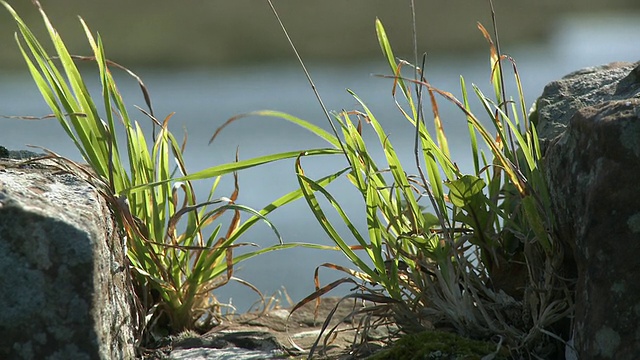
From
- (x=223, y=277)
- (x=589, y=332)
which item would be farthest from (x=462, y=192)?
(x=223, y=277)

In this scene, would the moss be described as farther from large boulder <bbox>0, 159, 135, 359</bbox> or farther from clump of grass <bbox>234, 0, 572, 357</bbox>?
large boulder <bbox>0, 159, 135, 359</bbox>

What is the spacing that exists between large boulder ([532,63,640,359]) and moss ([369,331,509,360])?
8 centimetres

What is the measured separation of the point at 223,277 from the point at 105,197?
0.21 metres

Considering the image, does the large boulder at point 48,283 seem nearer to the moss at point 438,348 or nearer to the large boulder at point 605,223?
the moss at point 438,348

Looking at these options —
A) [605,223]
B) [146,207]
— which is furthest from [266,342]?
[605,223]

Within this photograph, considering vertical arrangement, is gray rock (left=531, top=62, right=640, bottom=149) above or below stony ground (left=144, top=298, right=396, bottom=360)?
above

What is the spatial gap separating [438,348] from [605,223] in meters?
0.18

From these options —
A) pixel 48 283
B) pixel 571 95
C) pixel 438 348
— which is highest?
pixel 571 95

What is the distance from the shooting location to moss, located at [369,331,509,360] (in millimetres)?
751

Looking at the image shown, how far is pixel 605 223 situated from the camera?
2.22 feet

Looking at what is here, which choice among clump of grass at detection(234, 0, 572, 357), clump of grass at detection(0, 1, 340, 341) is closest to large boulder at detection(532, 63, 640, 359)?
clump of grass at detection(234, 0, 572, 357)

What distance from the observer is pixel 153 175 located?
0.96 metres

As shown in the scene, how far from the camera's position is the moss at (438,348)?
75 centimetres

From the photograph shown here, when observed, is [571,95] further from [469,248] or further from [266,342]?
[266,342]
